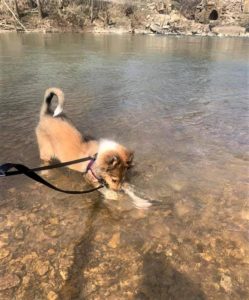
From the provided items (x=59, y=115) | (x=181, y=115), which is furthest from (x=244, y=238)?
(x=181, y=115)

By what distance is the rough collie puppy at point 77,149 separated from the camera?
379cm

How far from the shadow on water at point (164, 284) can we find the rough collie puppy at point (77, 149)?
1149 millimetres

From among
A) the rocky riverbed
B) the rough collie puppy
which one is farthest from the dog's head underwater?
the rocky riverbed

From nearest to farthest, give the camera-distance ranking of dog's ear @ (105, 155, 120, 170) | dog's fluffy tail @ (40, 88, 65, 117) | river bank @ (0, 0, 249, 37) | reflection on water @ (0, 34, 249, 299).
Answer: reflection on water @ (0, 34, 249, 299)
dog's ear @ (105, 155, 120, 170)
dog's fluffy tail @ (40, 88, 65, 117)
river bank @ (0, 0, 249, 37)

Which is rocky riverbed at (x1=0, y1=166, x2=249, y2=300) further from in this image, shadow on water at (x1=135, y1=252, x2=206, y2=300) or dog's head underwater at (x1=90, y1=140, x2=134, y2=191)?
dog's head underwater at (x1=90, y1=140, x2=134, y2=191)

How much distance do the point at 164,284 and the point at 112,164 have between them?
1474 mm

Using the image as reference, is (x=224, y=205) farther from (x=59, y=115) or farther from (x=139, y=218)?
(x=59, y=115)

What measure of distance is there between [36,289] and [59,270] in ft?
0.93

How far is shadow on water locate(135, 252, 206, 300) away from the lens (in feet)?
9.18

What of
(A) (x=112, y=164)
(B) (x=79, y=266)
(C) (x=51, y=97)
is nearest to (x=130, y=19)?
(C) (x=51, y=97)

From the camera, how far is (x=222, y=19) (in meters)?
52.6

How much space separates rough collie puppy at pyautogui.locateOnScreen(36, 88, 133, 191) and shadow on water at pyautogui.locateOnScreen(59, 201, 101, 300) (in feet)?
1.93

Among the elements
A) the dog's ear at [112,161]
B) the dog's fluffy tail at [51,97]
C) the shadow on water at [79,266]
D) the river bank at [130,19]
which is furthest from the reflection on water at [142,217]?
the river bank at [130,19]

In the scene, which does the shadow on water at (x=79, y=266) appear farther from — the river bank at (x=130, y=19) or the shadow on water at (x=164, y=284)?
the river bank at (x=130, y=19)
